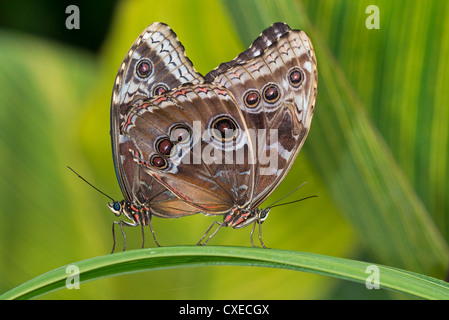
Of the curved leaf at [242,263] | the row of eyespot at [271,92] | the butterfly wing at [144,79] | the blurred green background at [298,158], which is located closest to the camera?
the curved leaf at [242,263]

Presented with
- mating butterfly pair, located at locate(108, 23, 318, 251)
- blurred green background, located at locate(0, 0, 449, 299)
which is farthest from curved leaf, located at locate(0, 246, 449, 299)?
mating butterfly pair, located at locate(108, 23, 318, 251)

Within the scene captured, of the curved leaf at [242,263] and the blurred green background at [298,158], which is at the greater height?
→ the blurred green background at [298,158]

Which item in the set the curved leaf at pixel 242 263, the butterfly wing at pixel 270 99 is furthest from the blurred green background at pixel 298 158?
the curved leaf at pixel 242 263

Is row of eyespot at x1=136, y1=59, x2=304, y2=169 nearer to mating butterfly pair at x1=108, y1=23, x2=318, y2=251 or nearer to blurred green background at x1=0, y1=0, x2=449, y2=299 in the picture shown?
mating butterfly pair at x1=108, y1=23, x2=318, y2=251

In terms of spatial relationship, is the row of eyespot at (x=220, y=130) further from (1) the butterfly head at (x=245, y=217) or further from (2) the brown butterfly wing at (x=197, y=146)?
(1) the butterfly head at (x=245, y=217)

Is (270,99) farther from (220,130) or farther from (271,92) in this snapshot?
(220,130)


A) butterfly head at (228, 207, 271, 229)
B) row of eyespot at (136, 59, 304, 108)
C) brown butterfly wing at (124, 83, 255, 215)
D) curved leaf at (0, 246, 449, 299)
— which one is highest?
row of eyespot at (136, 59, 304, 108)

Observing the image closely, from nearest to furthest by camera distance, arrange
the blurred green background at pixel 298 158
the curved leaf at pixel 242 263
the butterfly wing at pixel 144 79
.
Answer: the curved leaf at pixel 242 263 < the blurred green background at pixel 298 158 < the butterfly wing at pixel 144 79

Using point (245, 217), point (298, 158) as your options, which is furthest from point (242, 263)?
point (298, 158)
